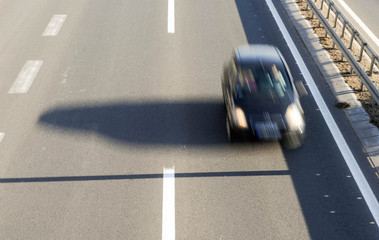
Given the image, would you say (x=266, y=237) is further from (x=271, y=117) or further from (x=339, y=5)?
(x=339, y=5)

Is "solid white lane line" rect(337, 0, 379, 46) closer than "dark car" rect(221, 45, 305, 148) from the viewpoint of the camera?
No

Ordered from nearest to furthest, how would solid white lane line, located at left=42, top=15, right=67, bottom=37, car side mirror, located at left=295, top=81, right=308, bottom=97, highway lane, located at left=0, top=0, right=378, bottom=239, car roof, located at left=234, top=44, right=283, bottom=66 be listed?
highway lane, located at left=0, top=0, right=378, bottom=239 < car roof, located at left=234, top=44, right=283, bottom=66 < car side mirror, located at left=295, top=81, right=308, bottom=97 < solid white lane line, located at left=42, top=15, right=67, bottom=37

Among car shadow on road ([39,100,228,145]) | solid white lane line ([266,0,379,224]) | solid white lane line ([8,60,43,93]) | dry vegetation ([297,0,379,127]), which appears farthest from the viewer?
solid white lane line ([8,60,43,93])

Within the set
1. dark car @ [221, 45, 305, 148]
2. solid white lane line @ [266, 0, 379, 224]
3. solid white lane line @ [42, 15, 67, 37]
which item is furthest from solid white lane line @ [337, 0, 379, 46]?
solid white lane line @ [42, 15, 67, 37]

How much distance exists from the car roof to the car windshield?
0.20 meters

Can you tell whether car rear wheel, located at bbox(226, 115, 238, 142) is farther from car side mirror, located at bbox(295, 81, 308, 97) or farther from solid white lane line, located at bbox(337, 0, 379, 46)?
solid white lane line, located at bbox(337, 0, 379, 46)

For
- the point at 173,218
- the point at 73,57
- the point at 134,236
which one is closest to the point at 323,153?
the point at 173,218

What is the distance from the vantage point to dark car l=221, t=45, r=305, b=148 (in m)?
10.2

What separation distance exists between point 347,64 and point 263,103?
4313 millimetres

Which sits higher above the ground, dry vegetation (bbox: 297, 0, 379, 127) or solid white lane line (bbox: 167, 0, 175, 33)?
dry vegetation (bbox: 297, 0, 379, 127)

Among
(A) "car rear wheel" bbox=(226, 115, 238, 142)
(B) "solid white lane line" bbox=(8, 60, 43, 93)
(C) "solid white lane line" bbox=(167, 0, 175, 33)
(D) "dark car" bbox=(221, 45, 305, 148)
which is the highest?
(D) "dark car" bbox=(221, 45, 305, 148)

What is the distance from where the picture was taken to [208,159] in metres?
10.2

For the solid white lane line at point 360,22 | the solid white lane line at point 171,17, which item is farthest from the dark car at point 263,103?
the solid white lane line at point 360,22

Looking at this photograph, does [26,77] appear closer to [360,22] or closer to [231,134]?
→ [231,134]
